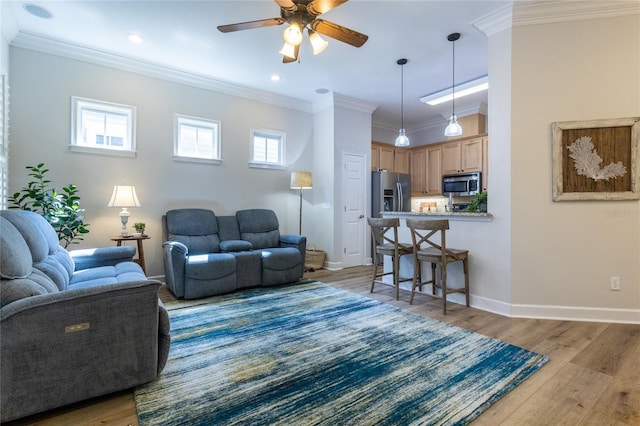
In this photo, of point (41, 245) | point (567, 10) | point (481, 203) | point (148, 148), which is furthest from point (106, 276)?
point (567, 10)

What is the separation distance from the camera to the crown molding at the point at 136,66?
3.34m

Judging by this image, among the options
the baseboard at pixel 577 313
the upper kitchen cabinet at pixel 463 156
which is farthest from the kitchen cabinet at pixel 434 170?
the baseboard at pixel 577 313

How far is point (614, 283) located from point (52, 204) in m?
5.63

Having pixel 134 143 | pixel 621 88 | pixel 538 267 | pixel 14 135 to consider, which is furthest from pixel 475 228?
pixel 14 135

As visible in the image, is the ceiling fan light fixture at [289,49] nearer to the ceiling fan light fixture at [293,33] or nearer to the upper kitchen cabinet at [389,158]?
the ceiling fan light fixture at [293,33]

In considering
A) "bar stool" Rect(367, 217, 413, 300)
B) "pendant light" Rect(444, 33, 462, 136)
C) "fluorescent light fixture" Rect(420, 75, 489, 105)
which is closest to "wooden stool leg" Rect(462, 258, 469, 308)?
"bar stool" Rect(367, 217, 413, 300)

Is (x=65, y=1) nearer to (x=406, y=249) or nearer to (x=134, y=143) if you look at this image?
(x=134, y=143)

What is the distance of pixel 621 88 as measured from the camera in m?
2.71

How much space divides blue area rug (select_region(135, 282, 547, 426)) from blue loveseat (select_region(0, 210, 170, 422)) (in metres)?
0.22

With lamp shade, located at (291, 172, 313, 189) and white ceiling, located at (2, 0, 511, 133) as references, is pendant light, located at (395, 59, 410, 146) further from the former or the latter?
lamp shade, located at (291, 172, 313, 189)

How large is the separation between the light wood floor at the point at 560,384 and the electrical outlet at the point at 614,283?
1.08 feet

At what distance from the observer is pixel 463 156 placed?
582 cm

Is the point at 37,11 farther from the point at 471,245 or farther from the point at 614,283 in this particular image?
the point at 614,283

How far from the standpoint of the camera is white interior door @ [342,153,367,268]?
5.33 meters
